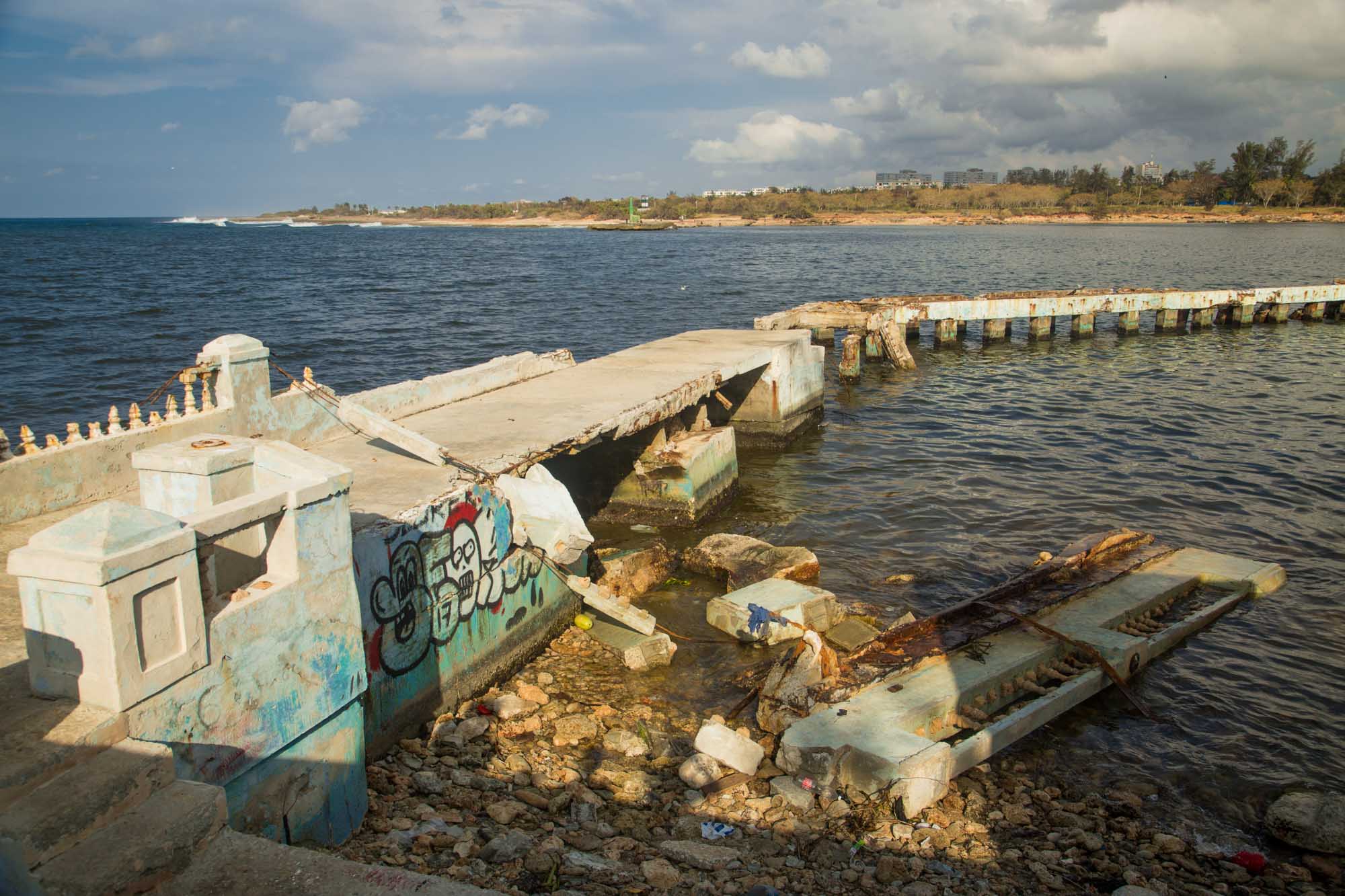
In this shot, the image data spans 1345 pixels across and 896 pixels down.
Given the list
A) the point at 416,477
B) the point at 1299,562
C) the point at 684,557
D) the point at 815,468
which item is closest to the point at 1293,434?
the point at 1299,562

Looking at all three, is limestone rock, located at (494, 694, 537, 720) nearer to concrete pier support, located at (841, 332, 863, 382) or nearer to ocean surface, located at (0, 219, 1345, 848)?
ocean surface, located at (0, 219, 1345, 848)

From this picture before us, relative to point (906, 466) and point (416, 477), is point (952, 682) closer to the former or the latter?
point (416, 477)

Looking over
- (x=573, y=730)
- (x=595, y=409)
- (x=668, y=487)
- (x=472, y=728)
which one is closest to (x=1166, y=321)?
(x=668, y=487)

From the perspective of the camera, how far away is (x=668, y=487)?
45.2 ft

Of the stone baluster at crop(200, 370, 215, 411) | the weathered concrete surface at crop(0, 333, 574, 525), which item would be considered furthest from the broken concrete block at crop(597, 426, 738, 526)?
the stone baluster at crop(200, 370, 215, 411)

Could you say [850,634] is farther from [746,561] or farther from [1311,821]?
[1311,821]

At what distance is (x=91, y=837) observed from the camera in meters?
3.80

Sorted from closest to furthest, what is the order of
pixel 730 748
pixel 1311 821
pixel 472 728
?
1. pixel 1311 821
2. pixel 730 748
3. pixel 472 728

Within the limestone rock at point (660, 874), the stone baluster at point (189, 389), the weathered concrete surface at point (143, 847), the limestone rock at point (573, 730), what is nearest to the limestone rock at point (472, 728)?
the limestone rock at point (573, 730)

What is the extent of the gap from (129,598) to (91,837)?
40.2 inches

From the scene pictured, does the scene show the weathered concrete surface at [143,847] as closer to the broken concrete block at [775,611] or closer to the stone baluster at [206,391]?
the stone baluster at [206,391]

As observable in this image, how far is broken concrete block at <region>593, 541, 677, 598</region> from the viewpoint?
1117 cm

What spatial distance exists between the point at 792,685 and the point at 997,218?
13905cm

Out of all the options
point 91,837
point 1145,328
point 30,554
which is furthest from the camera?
point 1145,328
